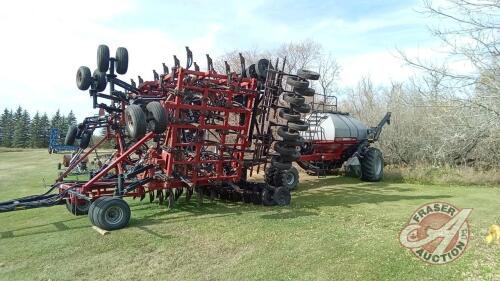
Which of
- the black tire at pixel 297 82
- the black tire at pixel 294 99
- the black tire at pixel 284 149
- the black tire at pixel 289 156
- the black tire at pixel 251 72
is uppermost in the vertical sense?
the black tire at pixel 251 72

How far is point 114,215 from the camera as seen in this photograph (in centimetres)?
784

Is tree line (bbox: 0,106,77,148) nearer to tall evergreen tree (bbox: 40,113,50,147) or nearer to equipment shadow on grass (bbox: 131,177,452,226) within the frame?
tall evergreen tree (bbox: 40,113,50,147)

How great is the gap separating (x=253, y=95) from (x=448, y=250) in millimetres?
5507

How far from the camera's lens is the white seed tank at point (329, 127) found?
587 inches

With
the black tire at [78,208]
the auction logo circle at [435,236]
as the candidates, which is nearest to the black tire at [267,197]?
the auction logo circle at [435,236]

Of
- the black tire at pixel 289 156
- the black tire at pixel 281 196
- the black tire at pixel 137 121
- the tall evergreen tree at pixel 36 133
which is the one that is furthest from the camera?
the tall evergreen tree at pixel 36 133

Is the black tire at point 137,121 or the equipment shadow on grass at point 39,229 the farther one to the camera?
the black tire at point 137,121

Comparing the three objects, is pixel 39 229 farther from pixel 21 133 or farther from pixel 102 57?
pixel 21 133

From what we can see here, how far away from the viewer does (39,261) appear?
615cm

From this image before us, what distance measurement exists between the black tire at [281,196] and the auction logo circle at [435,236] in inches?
110

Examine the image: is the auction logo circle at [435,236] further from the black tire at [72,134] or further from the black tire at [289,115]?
the black tire at [72,134]

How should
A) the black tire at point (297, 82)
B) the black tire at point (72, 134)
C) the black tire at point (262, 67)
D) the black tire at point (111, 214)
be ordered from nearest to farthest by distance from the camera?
the black tire at point (111, 214), the black tire at point (297, 82), the black tire at point (262, 67), the black tire at point (72, 134)

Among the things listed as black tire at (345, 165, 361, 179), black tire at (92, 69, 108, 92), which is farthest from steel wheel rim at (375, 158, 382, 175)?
black tire at (92, 69, 108, 92)

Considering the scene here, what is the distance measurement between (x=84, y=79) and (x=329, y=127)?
27.5 feet
